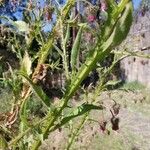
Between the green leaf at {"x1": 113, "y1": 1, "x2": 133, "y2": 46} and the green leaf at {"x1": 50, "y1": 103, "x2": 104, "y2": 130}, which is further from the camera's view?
the green leaf at {"x1": 50, "y1": 103, "x2": 104, "y2": 130}

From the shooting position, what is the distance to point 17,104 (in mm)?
756

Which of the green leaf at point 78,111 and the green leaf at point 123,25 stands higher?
the green leaf at point 123,25

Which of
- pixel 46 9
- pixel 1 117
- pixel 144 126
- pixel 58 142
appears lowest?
pixel 144 126

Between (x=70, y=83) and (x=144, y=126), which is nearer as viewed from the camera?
(x=70, y=83)

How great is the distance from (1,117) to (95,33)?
0.27m

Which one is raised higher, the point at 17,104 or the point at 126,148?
the point at 17,104

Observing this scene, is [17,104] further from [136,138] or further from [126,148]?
[136,138]

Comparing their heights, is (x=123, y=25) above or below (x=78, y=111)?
above

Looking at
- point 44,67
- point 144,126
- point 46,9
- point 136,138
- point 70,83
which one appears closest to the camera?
point 70,83

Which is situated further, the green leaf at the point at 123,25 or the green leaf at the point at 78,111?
the green leaf at the point at 78,111

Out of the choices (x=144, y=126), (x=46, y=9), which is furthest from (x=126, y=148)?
(x=46, y=9)

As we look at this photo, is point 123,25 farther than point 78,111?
No

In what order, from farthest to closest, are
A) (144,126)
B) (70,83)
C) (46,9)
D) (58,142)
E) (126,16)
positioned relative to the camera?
(144,126), (58,142), (46,9), (70,83), (126,16)

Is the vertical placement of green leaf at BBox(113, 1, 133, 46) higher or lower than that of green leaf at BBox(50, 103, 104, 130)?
higher
